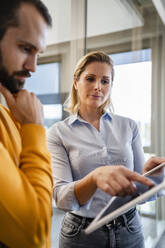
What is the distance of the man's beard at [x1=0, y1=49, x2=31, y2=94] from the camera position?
0.52 metres

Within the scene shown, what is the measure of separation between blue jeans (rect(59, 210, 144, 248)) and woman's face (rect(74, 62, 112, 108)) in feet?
1.77

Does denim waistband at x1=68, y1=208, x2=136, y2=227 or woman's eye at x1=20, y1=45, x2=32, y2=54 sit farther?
denim waistband at x1=68, y1=208, x2=136, y2=227

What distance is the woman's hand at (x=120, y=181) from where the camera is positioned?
533 millimetres

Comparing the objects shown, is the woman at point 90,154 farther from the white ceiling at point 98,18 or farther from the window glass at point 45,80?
the white ceiling at point 98,18

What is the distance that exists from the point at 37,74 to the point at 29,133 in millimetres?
666

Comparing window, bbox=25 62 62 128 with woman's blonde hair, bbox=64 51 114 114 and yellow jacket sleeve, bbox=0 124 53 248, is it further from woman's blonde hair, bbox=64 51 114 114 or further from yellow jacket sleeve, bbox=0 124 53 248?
yellow jacket sleeve, bbox=0 124 53 248

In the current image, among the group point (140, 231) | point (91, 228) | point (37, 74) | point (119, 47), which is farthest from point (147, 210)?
point (91, 228)

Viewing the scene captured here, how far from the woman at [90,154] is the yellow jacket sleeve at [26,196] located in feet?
0.92

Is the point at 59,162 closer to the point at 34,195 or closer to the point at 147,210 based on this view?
the point at 34,195

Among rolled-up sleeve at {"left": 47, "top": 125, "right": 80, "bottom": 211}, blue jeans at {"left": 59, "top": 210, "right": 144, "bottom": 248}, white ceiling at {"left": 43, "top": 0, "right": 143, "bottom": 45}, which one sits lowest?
blue jeans at {"left": 59, "top": 210, "right": 144, "bottom": 248}

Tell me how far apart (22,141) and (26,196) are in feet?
0.42

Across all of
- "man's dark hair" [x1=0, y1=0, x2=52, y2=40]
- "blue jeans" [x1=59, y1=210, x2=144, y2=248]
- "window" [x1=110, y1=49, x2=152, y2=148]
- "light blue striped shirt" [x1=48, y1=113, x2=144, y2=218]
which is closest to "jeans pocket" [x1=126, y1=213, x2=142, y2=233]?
Result: "blue jeans" [x1=59, y1=210, x2=144, y2=248]

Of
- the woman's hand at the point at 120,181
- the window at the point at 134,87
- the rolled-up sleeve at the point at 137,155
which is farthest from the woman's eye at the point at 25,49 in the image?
the window at the point at 134,87

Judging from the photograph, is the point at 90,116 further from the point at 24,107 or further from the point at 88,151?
the point at 24,107
